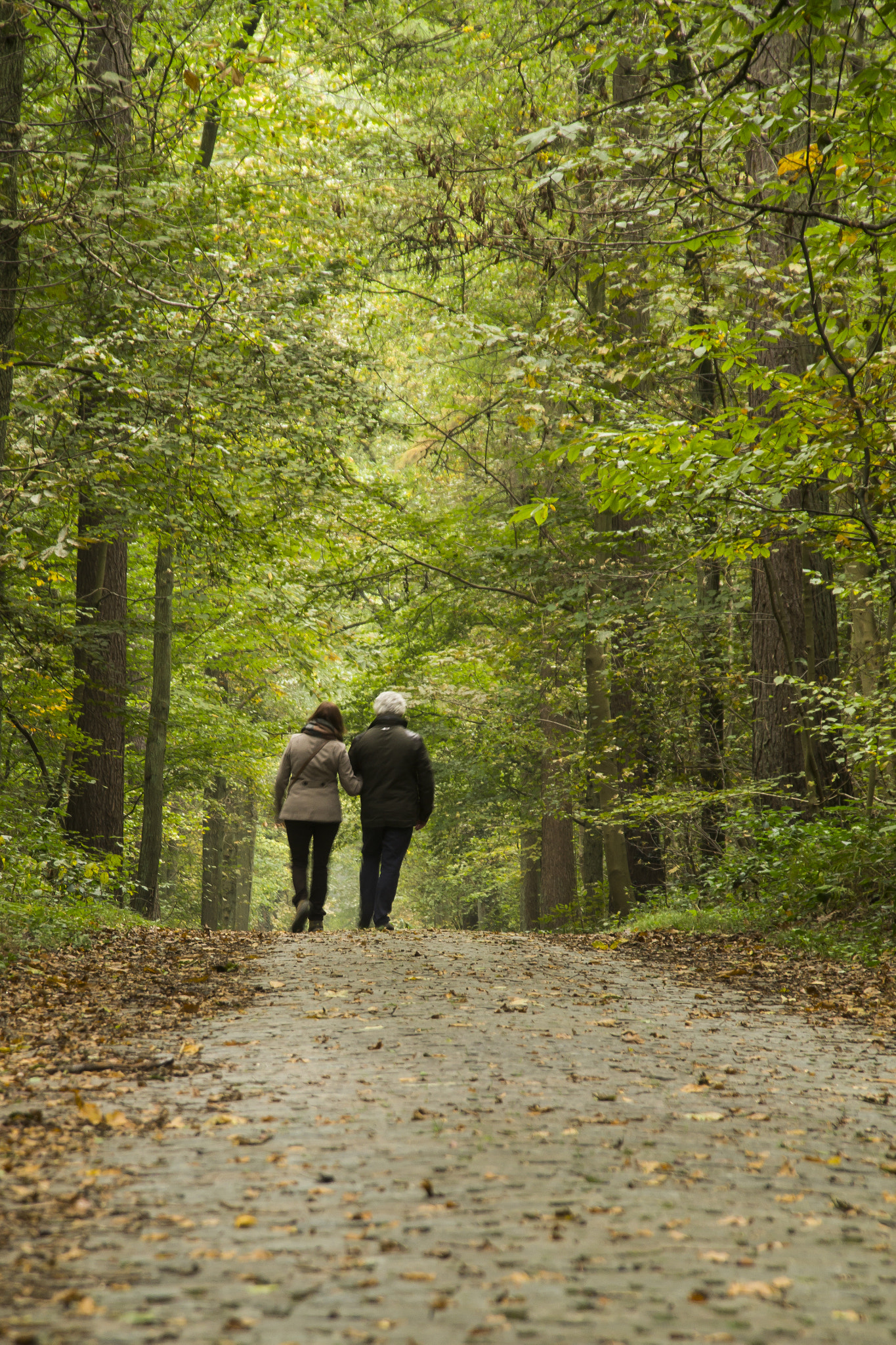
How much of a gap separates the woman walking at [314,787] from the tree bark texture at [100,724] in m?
3.89

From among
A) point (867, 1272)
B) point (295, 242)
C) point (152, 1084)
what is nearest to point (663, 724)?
point (295, 242)

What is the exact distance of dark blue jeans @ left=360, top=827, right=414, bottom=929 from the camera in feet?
32.9

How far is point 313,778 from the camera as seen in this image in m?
10.2

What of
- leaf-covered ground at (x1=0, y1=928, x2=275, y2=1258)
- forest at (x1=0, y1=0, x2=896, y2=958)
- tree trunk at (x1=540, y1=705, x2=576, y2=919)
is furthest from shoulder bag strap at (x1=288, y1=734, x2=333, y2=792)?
tree trunk at (x1=540, y1=705, x2=576, y2=919)

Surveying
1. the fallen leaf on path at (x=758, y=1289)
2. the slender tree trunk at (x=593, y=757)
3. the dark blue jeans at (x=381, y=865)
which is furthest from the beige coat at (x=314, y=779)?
the fallen leaf on path at (x=758, y=1289)

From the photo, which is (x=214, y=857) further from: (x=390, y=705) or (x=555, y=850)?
(x=390, y=705)

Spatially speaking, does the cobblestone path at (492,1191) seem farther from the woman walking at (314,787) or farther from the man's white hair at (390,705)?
the man's white hair at (390,705)

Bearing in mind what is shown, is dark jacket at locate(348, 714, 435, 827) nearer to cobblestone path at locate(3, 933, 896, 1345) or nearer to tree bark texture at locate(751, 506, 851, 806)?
tree bark texture at locate(751, 506, 851, 806)

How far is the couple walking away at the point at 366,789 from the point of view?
10.0 metres

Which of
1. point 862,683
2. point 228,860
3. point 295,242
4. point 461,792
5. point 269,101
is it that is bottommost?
point 228,860

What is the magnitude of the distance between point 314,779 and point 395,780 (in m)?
0.84

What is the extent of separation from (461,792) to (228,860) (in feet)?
31.8

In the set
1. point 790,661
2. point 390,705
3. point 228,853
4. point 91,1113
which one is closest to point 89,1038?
Answer: point 91,1113

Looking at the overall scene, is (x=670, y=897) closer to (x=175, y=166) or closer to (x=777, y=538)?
(x=777, y=538)
